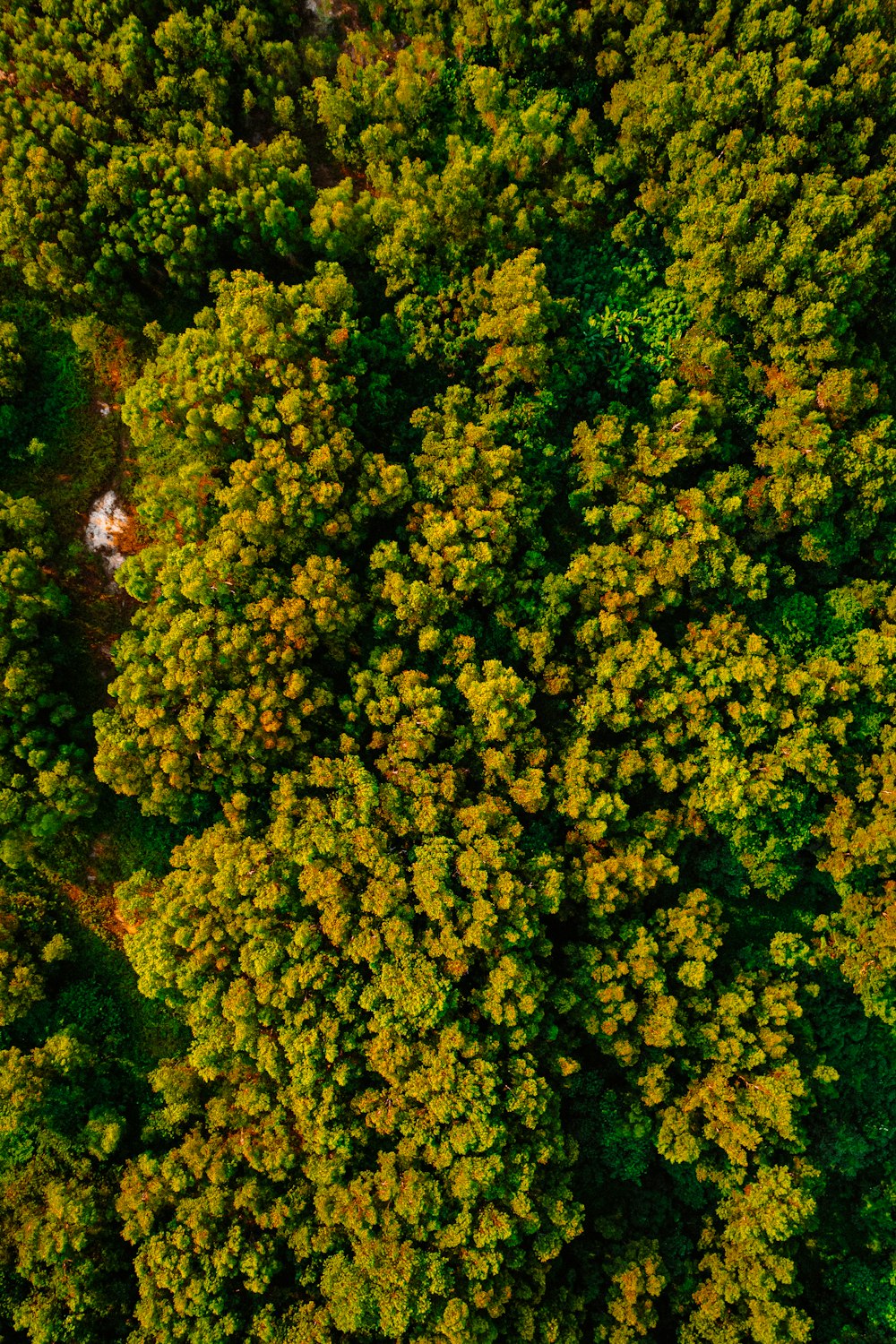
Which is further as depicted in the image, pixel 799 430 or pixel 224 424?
pixel 799 430

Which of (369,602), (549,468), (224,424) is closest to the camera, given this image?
(224,424)

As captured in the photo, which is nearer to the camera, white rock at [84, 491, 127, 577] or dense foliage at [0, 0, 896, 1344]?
dense foliage at [0, 0, 896, 1344]

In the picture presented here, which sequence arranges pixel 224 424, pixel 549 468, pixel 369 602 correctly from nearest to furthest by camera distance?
pixel 224 424, pixel 369 602, pixel 549 468

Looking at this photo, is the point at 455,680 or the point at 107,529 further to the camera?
the point at 107,529

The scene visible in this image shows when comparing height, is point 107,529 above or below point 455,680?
above

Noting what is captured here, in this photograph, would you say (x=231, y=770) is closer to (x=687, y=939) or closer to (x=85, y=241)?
(x=687, y=939)

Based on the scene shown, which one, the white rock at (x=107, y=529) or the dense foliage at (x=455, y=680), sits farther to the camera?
the white rock at (x=107, y=529)

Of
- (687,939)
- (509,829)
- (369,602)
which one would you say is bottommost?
(687,939)

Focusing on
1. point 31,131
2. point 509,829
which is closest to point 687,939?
point 509,829
